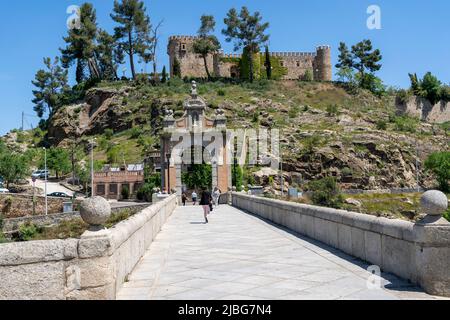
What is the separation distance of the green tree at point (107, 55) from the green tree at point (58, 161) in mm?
18643

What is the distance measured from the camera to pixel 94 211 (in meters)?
5.95

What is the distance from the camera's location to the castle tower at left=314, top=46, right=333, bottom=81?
3841 inches

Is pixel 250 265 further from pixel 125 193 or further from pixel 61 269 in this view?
pixel 125 193

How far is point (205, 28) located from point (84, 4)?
801 inches

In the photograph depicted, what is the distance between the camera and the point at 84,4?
81.1 metres

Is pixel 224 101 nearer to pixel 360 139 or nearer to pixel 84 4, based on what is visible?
pixel 360 139

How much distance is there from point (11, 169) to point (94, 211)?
6225cm

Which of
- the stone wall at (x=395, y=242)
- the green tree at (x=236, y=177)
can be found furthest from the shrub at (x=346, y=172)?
the stone wall at (x=395, y=242)

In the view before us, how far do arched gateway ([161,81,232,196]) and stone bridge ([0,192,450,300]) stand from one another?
28009mm

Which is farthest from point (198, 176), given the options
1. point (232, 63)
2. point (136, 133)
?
point (232, 63)

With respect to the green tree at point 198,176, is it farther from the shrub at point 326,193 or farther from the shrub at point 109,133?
the shrub at point 109,133

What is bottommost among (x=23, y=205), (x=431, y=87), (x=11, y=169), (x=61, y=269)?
(x=23, y=205)

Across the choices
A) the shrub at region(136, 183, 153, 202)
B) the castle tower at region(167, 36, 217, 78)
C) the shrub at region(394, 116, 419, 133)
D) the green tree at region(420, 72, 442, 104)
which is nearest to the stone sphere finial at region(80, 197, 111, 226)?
the shrub at region(136, 183, 153, 202)

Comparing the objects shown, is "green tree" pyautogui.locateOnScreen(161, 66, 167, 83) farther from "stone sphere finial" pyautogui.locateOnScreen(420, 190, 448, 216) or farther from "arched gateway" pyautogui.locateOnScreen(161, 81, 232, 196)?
"stone sphere finial" pyautogui.locateOnScreen(420, 190, 448, 216)
